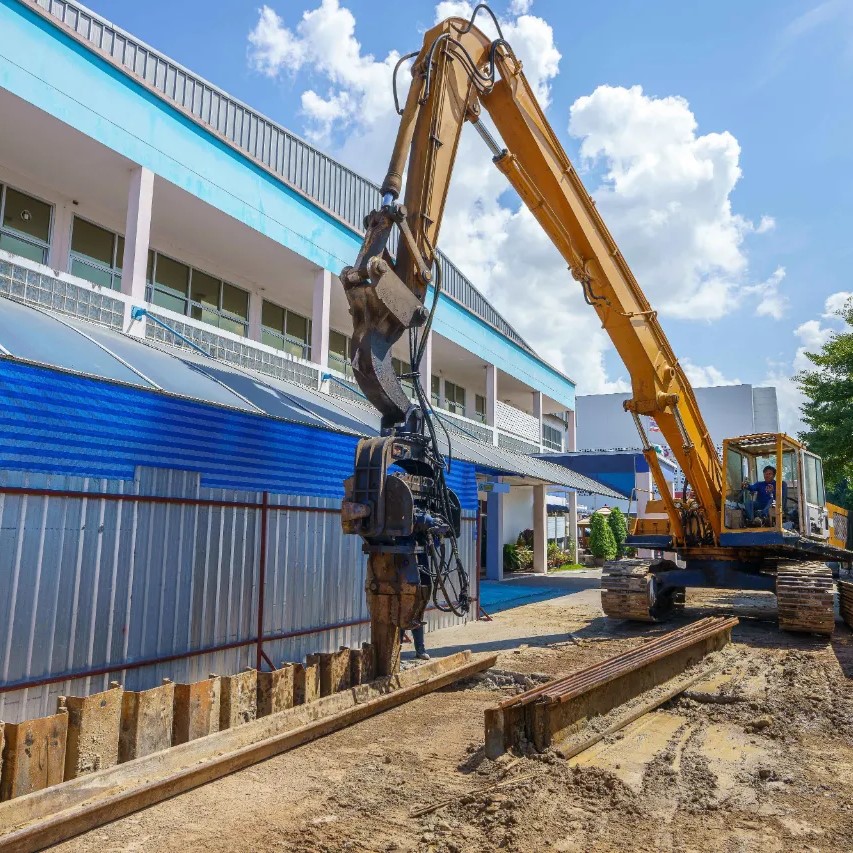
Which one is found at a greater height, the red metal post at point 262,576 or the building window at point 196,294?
the building window at point 196,294

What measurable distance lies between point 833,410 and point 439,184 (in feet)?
74.4

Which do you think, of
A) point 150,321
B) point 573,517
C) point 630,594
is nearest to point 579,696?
point 630,594

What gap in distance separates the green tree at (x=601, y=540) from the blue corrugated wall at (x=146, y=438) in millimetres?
21309

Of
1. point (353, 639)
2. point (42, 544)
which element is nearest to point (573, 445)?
point (353, 639)

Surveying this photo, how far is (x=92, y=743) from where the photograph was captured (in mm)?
4473

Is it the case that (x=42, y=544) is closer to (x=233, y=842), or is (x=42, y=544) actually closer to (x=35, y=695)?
(x=35, y=695)

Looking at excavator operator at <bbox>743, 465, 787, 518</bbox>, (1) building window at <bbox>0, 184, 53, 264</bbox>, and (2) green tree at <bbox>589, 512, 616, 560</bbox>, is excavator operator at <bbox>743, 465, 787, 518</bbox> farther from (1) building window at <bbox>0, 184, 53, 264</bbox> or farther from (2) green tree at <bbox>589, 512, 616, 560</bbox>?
(2) green tree at <bbox>589, 512, 616, 560</bbox>

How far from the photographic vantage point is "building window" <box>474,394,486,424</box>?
88.3 ft

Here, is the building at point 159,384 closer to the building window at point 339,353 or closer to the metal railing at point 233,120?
the metal railing at point 233,120

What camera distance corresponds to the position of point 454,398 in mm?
25406

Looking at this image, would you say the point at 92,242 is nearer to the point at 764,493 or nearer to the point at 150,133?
the point at 150,133

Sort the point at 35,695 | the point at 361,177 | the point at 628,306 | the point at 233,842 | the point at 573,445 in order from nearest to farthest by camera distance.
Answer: the point at 233,842
the point at 35,695
the point at 628,306
the point at 361,177
the point at 573,445

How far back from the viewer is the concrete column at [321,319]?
14078mm

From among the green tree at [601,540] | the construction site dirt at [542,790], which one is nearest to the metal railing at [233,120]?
the construction site dirt at [542,790]
